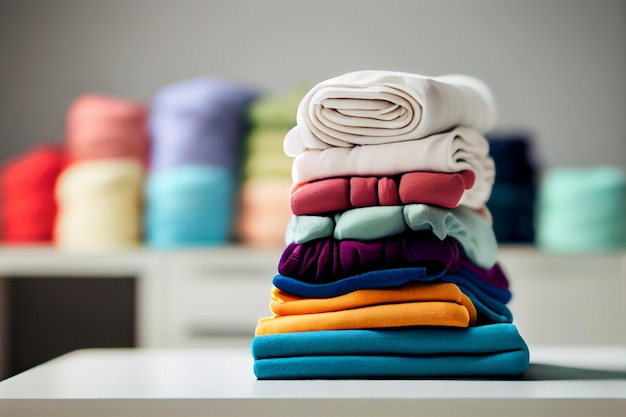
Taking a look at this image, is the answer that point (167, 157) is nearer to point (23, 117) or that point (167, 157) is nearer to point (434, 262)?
point (23, 117)

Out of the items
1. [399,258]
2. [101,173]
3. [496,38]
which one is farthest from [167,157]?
[399,258]

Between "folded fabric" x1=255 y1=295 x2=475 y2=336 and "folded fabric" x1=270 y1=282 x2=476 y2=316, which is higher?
"folded fabric" x1=270 y1=282 x2=476 y2=316

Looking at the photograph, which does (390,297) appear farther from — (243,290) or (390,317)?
(243,290)

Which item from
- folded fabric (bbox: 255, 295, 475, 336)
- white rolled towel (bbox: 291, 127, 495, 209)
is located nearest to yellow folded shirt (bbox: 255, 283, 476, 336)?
folded fabric (bbox: 255, 295, 475, 336)

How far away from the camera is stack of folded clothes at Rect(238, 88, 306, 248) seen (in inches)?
82.4

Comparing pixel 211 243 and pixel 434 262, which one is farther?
pixel 211 243

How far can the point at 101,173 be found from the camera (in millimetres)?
2164

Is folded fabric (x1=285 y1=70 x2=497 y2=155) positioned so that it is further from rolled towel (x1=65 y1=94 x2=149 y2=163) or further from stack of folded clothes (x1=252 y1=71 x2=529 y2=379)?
rolled towel (x1=65 y1=94 x2=149 y2=163)

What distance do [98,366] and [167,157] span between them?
1.27 metres

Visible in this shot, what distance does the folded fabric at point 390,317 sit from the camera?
30.9 inches

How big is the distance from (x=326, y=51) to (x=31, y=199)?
968 mm

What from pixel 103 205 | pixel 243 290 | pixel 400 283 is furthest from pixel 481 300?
pixel 103 205

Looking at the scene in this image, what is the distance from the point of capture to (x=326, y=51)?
2.52 meters

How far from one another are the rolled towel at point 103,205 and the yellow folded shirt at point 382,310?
56.0 inches
